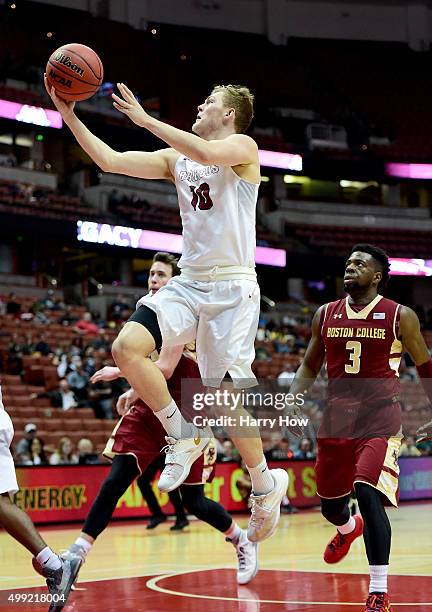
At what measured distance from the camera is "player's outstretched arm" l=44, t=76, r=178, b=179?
5.22 metres

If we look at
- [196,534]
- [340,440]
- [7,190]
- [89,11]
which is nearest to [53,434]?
[196,534]

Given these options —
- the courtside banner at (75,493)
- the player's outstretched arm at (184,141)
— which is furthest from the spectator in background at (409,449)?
the player's outstretched arm at (184,141)

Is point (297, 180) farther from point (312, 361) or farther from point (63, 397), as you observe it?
point (312, 361)

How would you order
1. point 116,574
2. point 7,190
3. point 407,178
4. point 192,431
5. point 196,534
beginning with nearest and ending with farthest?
point 192,431 → point 116,574 → point 196,534 → point 7,190 → point 407,178

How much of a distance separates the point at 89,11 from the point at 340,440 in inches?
1165

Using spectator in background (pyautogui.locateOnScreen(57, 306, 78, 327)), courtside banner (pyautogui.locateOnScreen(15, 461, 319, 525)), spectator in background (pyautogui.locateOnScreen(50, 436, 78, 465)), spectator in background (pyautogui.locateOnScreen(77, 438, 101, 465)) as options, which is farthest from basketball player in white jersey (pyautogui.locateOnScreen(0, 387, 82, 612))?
spectator in background (pyautogui.locateOnScreen(57, 306, 78, 327))

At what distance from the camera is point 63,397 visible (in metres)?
17.6

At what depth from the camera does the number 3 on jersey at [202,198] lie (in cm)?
554

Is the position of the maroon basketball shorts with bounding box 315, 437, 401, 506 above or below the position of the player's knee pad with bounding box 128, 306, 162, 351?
below

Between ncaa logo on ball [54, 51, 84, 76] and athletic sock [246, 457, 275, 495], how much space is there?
2584mm

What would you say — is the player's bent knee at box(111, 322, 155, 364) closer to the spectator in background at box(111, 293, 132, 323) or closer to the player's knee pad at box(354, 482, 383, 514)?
the player's knee pad at box(354, 482, 383, 514)

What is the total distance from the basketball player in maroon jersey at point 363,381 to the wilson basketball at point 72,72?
2057 millimetres

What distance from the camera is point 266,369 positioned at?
2305 cm

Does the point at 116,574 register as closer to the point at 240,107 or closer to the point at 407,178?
the point at 240,107
